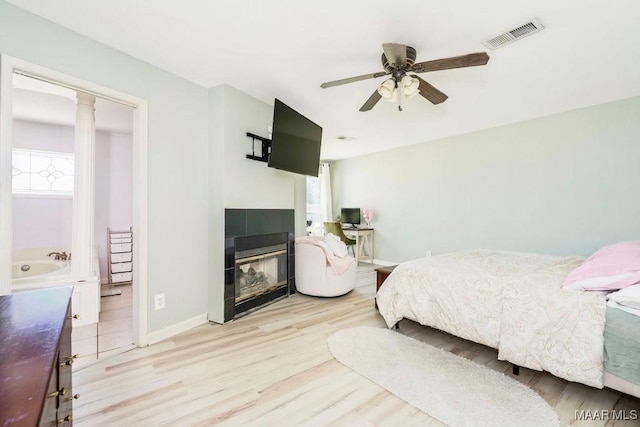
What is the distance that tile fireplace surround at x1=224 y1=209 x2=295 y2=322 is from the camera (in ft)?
9.12

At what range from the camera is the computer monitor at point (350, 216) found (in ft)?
19.8

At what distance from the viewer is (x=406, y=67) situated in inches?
82.5

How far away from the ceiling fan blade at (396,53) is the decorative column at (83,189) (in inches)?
117

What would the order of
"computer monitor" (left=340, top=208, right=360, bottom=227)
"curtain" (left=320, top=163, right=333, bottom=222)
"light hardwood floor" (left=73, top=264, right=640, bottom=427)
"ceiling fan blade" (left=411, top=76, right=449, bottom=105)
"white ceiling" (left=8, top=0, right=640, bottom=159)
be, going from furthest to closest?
"curtain" (left=320, top=163, right=333, bottom=222) < "computer monitor" (left=340, top=208, right=360, bottom=227) < "ceiling fan blade" (left=411, top=76, right=449, bottom=105) < "white ceiling" (left=8, top=0, right=640, bottom=159) < "light hardwood floor" (left=73, top=264, right=640, bottom=427)

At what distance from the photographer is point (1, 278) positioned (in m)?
1.64

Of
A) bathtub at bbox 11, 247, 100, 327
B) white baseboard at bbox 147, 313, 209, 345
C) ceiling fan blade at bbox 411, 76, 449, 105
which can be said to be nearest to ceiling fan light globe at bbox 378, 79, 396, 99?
ceiling fan blade at bbox 411, 76, 449, 105

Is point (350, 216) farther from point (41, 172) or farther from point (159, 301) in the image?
point (41, 172)

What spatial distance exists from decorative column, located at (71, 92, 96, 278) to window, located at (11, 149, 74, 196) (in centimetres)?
156

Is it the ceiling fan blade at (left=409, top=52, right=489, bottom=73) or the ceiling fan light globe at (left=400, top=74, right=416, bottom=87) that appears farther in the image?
the ceiling fan light globe at (left=400, top=74, right=416, bottom=87)

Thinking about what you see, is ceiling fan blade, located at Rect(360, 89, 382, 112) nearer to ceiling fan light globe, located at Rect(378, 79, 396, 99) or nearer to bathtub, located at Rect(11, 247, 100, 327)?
ceiling fan light globe, located at Rect(378, 79, 396, 99)

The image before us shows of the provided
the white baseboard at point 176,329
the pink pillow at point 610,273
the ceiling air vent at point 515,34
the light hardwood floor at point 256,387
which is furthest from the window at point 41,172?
the pink pillow at point 610,273

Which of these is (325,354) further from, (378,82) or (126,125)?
(126,125)

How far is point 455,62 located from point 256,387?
2.53 m

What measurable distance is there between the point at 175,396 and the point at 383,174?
4961 millimetres
